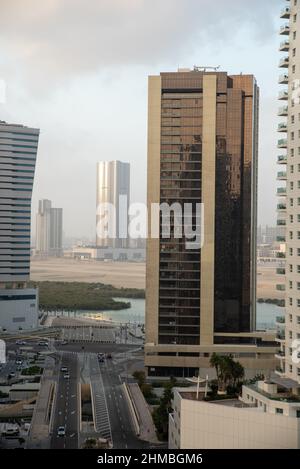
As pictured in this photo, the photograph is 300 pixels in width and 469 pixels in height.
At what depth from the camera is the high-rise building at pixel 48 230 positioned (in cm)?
2925

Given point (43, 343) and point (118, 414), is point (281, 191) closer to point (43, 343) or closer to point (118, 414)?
point (118, 414)

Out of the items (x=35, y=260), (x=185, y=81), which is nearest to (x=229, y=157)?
(x=185, y=81)

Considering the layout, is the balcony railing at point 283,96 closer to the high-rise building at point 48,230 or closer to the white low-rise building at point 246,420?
the white low-rise building at point 246,420

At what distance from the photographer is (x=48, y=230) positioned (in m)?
31.1

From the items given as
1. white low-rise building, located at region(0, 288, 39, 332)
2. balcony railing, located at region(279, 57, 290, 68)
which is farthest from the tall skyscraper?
white low-rise building, located at region(0, 288, 39, 332)

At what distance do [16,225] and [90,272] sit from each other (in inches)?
727

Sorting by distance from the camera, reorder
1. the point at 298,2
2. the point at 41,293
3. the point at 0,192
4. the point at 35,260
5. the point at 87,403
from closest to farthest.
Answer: the point at 298,2 → the point at 87,403 → the point at 0,192 → the point at 41,293 → the point at 35,260

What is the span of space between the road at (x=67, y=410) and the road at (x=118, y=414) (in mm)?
388

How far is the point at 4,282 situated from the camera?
51.8 ft

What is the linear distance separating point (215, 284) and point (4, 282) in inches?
279

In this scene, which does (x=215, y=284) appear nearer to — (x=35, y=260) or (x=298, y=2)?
(x=298, y=2)

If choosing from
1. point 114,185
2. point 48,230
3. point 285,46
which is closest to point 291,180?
point 285,46

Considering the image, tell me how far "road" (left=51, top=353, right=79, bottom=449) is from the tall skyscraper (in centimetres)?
234
